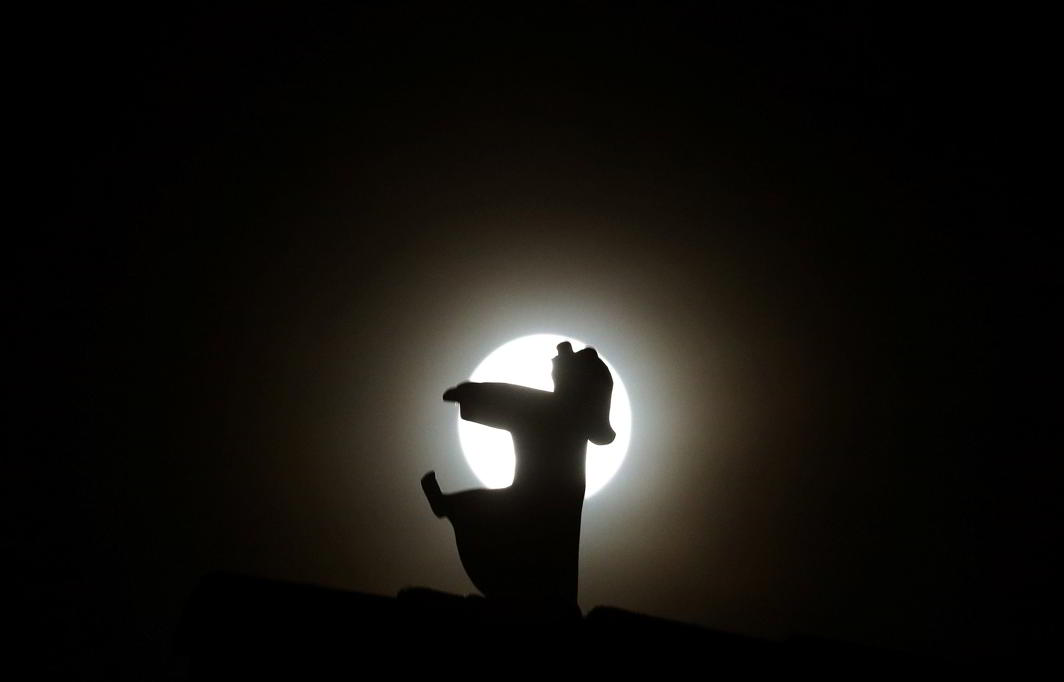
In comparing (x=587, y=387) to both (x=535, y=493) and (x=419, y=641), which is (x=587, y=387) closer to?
(x=535, y=493)

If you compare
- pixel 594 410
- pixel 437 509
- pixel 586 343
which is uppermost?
pixel 586 343

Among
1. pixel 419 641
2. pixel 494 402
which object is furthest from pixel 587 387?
pixel 419 641

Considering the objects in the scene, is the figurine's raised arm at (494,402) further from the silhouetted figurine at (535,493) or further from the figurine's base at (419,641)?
the figurine's base at (419,641)

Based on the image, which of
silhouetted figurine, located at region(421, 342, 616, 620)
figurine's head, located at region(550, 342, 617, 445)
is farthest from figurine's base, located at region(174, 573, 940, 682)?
figurine's head, located at region(550, 342, 617, 445)

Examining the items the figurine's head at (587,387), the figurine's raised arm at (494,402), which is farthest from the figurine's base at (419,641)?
the figurine's head at (587,387)

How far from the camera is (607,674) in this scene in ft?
6.38

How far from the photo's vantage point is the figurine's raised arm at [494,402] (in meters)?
2.67

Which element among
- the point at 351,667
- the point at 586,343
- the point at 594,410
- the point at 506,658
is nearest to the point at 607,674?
the point at 506,658

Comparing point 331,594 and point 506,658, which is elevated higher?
point 331,594

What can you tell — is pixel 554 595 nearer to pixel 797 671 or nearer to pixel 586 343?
pixel 797 671

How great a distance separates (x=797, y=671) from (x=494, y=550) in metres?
0.91

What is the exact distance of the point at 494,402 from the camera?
8.80ft

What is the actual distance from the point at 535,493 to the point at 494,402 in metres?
0.32

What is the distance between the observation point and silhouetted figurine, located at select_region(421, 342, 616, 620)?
2.45 meters
